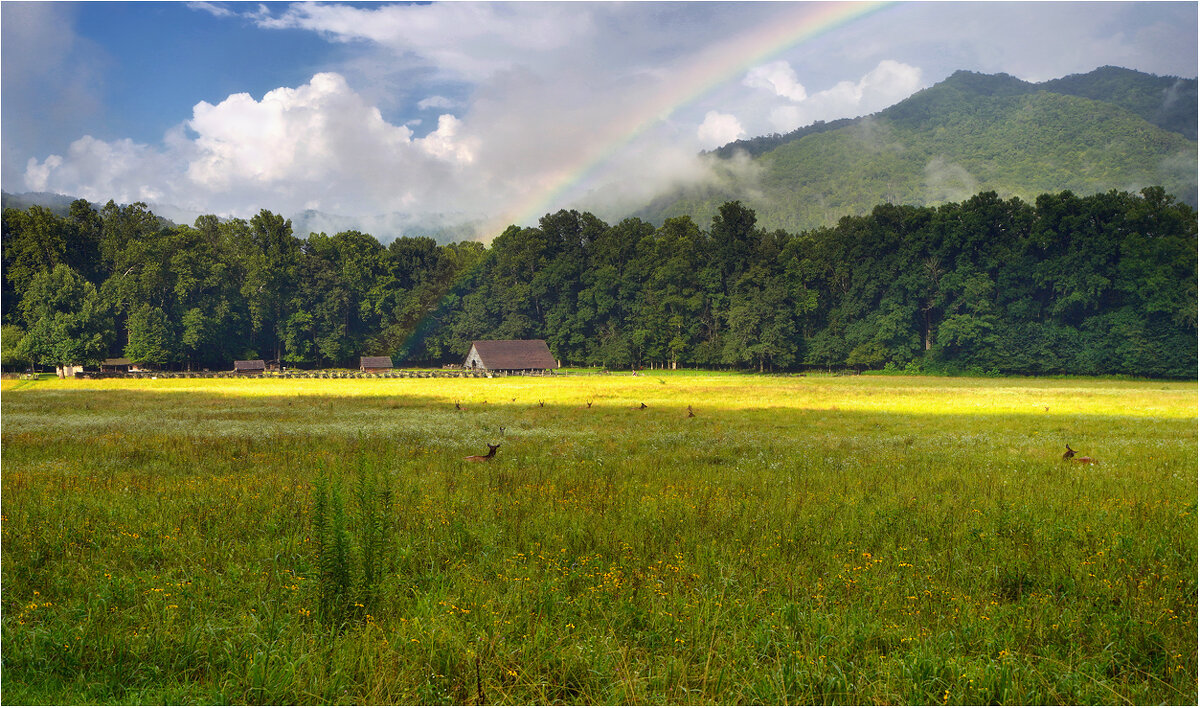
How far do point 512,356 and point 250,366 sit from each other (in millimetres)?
31995

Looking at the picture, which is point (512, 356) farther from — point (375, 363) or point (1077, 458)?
point (1077, 458)

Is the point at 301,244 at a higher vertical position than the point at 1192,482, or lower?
higher

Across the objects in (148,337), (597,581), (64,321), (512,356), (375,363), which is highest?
(64,321)

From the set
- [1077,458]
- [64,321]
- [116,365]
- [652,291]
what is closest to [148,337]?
[116,365]

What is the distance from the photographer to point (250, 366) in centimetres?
8425

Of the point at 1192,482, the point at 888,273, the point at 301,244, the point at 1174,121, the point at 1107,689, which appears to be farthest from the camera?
the point at 1174,121

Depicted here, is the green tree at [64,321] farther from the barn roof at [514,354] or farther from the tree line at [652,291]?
the barn roof at [514,354]

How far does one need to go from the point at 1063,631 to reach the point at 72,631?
8.17 meters

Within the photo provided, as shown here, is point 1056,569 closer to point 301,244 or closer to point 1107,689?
point 1107,689

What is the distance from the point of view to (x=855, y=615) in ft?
19.4

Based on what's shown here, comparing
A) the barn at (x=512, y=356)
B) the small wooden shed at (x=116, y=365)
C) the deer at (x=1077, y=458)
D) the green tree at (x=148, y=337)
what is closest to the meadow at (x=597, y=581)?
the deer at (x=1077, y=458)

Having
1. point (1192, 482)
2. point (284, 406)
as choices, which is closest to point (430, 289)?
point (284, 406)

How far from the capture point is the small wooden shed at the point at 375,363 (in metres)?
89.9

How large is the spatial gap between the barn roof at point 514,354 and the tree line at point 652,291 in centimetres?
607
